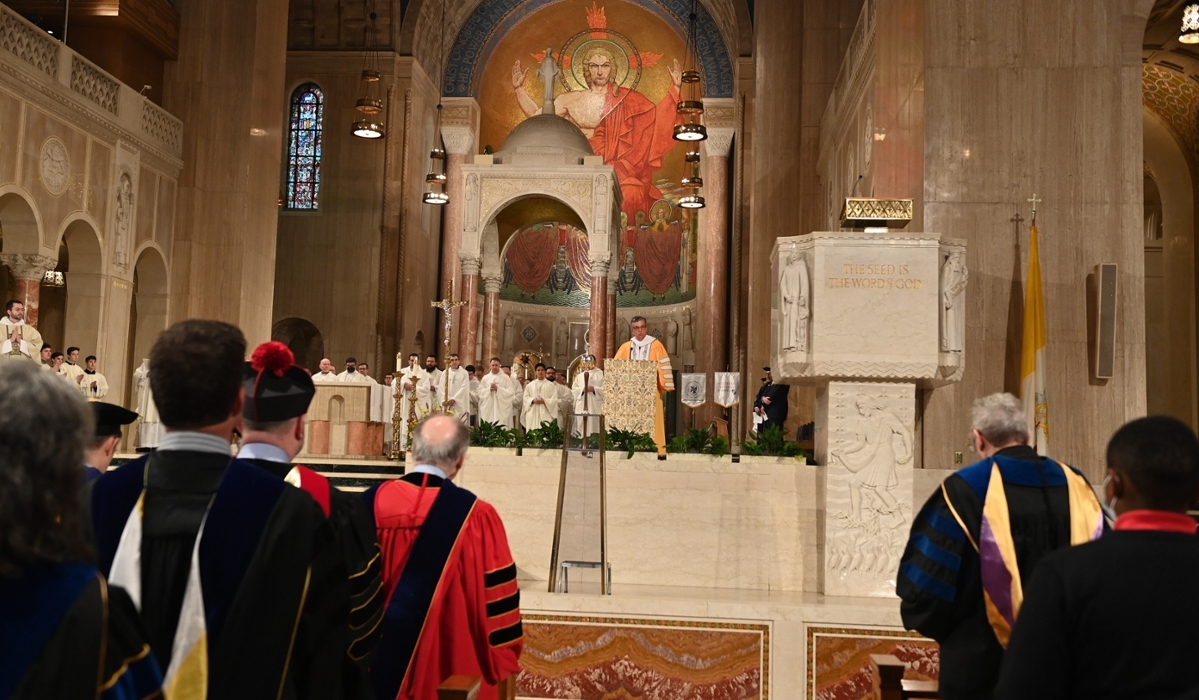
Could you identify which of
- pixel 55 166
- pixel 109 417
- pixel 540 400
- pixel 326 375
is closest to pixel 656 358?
pixel 540 400

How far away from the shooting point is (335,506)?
338 cm

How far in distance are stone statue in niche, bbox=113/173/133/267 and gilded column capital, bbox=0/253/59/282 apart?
5.01 ft

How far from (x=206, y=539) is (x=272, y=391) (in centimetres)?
72

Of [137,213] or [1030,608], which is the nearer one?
[1030,608]

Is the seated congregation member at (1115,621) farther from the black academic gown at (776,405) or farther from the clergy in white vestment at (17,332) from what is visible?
the clergy in white vestment at (17,332)

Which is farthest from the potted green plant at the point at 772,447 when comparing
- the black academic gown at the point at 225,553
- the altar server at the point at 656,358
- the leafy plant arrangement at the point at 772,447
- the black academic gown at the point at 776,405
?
the black academic gown at the point at 225,553

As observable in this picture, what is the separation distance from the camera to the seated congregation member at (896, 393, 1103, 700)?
3.63 metres

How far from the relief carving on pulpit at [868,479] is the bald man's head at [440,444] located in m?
4.97

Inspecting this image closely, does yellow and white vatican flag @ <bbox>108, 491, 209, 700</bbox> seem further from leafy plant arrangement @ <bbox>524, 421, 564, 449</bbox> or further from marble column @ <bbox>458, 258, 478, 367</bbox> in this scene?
marble column @ <bbox>458, 258, 478, 367</bbox>

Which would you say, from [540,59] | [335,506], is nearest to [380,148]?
[540,59]

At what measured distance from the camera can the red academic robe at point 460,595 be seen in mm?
4359

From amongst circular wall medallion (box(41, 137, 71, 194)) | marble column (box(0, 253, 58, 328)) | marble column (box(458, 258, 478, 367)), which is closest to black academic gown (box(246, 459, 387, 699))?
marble column (box(0, 253, 58, 328))

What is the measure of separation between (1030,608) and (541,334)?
2853 cm

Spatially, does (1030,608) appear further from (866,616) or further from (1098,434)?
(1098,434)
